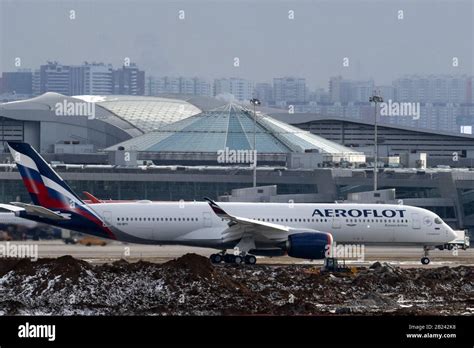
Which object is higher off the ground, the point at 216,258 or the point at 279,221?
the point at 279,221

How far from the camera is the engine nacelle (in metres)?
62.8

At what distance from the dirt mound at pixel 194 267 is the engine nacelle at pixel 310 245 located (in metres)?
15.7

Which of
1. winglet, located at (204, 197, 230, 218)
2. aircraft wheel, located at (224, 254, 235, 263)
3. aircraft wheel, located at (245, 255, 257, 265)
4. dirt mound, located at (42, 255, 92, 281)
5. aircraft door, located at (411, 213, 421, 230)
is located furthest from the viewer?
aircraft door, located at (411, 213, 421, 230)

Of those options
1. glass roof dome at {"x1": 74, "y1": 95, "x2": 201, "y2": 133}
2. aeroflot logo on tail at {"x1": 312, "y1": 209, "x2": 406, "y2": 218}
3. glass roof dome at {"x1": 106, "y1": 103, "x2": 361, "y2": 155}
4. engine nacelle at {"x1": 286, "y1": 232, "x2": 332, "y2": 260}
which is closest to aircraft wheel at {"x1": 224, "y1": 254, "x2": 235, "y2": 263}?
engine nacelle at {"x1": 286, "y1": 232, "x2": 332, "y2": 260}

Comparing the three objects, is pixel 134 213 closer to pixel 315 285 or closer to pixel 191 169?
pixel 315 285

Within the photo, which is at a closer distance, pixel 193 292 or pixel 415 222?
pixel 193 292

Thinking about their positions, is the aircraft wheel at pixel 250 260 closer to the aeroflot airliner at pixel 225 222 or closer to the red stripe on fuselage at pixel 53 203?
the aeroflot airliner at pixel 225 222

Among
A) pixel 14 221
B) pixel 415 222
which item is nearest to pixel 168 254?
pixel 14 221

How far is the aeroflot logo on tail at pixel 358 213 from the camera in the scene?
6650 cm

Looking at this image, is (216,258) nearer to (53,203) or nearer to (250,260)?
(250,260)

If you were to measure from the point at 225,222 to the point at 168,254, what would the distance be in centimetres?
645

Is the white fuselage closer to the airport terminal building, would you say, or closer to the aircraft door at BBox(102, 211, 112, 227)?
the aircraft door at BBox(102, 211, 112, 227)

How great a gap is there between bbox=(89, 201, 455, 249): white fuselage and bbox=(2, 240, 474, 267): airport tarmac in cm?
143

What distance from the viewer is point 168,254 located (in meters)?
70.2
